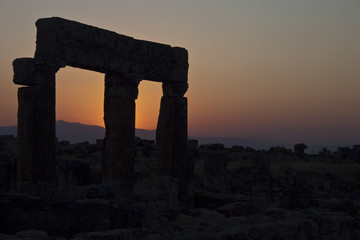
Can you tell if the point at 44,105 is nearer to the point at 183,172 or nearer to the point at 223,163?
the point at 183,172

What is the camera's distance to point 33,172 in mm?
10984

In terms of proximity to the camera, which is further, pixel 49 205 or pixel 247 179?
pixel 247 179

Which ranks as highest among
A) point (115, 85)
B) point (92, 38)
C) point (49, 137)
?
point (92, 38)

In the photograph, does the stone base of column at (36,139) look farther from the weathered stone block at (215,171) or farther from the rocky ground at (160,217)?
the weathered stone block at (215,171)

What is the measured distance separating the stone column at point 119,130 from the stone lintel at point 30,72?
2144 millimetres

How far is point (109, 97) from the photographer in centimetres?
1291

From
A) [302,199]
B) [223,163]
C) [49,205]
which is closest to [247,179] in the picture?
[223,163]

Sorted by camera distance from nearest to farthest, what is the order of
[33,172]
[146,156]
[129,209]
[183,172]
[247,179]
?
[129,209] < [33,172] < [183,172] < [247,179] < [146,156]

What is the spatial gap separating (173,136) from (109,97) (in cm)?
219

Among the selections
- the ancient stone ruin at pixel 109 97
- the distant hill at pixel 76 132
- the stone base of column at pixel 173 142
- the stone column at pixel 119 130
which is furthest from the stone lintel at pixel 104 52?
the distant hill at pixel 76 132

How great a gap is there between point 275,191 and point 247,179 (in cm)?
122

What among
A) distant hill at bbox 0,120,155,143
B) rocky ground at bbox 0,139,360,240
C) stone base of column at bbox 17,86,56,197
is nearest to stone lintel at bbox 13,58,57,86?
stone base of column at bbox 17,86,56,197

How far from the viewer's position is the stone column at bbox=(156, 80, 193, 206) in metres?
14.1

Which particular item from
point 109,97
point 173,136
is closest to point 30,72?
point 109,97
